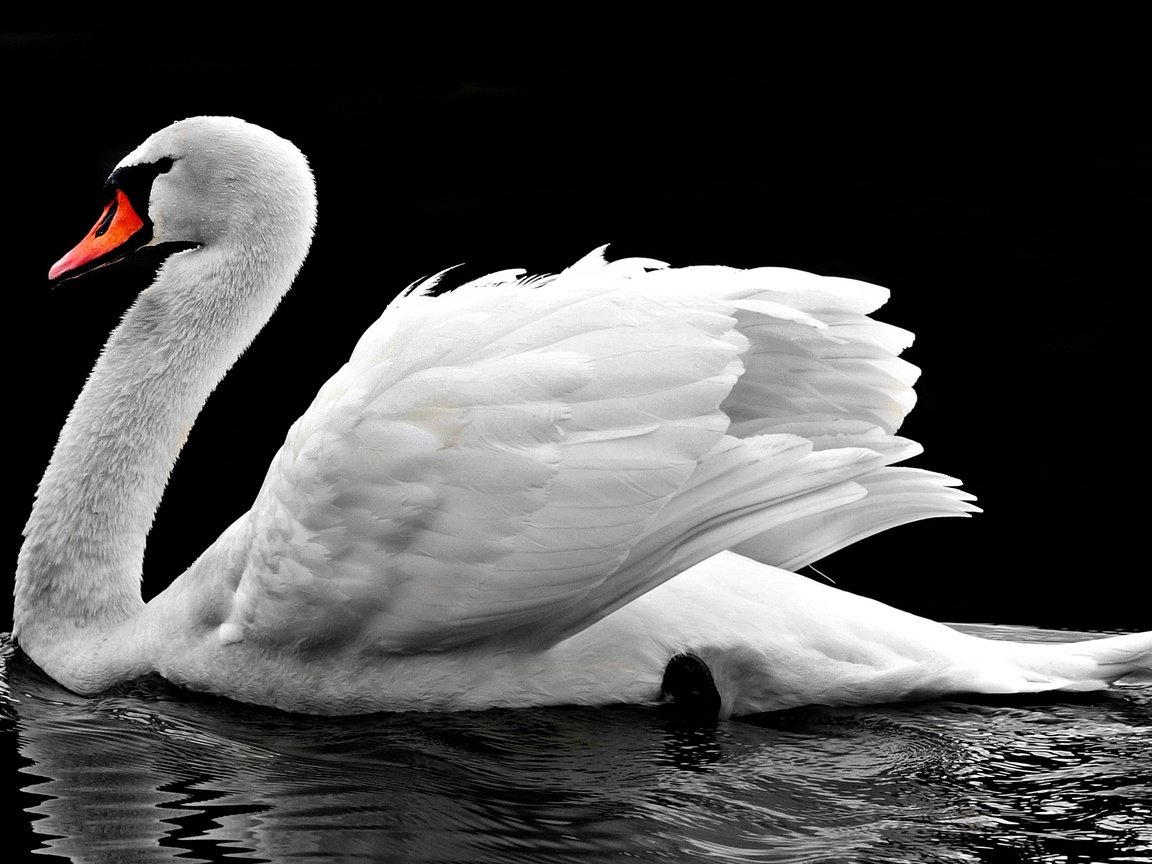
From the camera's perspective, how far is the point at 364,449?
5.67 meters

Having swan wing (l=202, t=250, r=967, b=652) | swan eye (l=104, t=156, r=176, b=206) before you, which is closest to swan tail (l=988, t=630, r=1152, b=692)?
swan wing (l=202, t=250, r=967, b=652)

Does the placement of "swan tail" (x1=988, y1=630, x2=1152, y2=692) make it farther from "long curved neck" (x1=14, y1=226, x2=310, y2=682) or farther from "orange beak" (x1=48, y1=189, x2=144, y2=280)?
"orange beak" (x1=48, y1=189, x2=144, y2=280)

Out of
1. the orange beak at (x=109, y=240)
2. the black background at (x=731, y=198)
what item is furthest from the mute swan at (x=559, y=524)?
the black background at (x=731, y=198)

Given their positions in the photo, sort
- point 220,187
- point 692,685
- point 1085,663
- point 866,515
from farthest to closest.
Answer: point 220,187 < point 866,515 < point 1085,663 < point 692,685

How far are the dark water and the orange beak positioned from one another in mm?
1577

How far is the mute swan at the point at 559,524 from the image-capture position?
223 inches

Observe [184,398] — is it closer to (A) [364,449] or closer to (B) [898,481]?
(A) [364,449]

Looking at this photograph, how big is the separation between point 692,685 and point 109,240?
267 centimetres

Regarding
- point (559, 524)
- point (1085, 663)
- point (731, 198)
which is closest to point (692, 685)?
point (559, 524)

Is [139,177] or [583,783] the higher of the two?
[139,177]

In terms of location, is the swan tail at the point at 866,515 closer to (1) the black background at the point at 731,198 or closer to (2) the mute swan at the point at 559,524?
(2) the mute swan at the point at 559,524

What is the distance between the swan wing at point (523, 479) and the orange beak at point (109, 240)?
1404mm

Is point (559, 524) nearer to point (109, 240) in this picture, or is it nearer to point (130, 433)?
point (130, 433)

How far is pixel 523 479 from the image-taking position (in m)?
5.65
